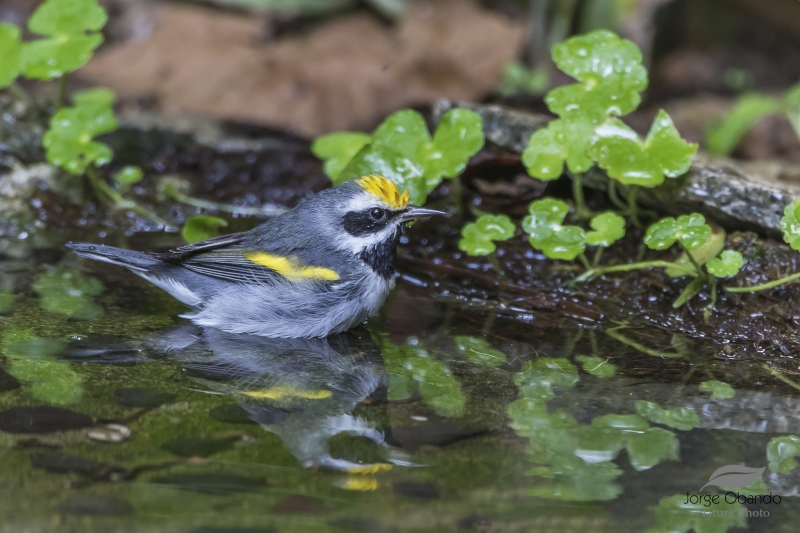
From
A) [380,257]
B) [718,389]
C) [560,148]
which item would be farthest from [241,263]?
[718,389]

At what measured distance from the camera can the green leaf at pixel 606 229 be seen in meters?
4.00

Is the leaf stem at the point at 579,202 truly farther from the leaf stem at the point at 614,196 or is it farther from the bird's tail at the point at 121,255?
the bird's tail at the point at 121,255

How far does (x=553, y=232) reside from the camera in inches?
160

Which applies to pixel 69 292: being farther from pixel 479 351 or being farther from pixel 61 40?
pixel 479 351

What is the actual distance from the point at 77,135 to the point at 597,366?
3421 millimetres

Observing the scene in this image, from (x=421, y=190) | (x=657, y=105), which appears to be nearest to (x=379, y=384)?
(x=421, y=190)

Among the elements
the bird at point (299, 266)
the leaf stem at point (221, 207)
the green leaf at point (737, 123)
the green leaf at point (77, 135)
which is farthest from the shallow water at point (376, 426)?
the green leaf at point (737, 123)

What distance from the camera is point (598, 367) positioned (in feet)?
11.0

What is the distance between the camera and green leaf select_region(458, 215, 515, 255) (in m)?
4.13

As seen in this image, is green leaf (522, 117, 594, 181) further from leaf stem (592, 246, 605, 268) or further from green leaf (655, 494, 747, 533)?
green leaf (655, 494, 747, 533)

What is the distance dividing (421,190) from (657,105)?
151 inches

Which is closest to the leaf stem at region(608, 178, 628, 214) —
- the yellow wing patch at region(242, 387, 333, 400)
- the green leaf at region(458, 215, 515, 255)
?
the green leaf at region(458, 215, 515, 255)

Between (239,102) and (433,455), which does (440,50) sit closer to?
(239,102)

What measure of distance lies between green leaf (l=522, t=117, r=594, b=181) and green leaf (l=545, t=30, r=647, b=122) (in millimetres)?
76
